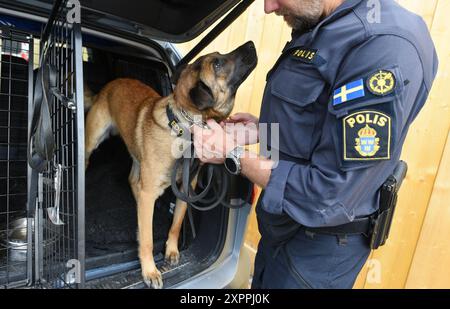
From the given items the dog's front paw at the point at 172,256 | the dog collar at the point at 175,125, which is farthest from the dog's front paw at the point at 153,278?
the dog collar at the point at 175,125

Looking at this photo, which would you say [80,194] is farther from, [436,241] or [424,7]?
[424,7]

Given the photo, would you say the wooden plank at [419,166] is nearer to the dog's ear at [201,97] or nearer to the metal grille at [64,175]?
the dog's ear at [201,97]

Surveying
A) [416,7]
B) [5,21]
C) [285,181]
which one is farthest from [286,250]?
[5,21]

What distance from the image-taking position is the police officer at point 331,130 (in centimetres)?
102

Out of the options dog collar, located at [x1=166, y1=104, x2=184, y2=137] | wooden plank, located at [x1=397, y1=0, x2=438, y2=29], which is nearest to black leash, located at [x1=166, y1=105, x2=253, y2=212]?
dog collar, located at [x1=166, y1=104, x2=184, y2=137]

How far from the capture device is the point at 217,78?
6.49 feet

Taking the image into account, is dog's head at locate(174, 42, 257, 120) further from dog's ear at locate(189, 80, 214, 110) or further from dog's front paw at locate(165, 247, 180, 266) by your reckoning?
dog's front paw at locate(165, 247, 180, 266)

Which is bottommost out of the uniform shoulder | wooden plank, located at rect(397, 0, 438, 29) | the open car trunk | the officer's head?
the open car trunk

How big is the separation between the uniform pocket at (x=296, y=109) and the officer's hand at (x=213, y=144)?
8.6 inches

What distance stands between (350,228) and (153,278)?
106 centimetres

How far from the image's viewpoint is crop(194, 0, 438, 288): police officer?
1.02 metres

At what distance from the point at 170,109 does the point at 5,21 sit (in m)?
0.97

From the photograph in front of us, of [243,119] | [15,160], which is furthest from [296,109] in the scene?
[15,160]

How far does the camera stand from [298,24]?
136 centimetres
